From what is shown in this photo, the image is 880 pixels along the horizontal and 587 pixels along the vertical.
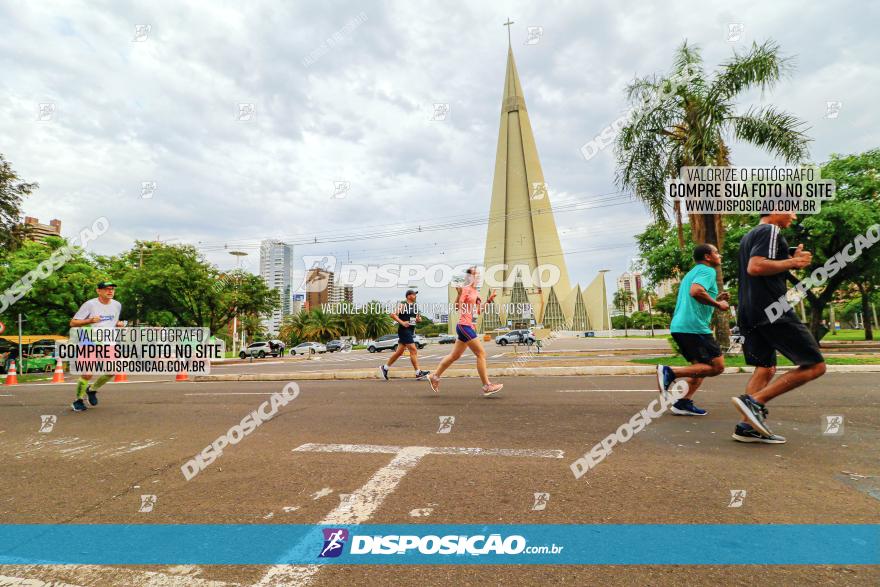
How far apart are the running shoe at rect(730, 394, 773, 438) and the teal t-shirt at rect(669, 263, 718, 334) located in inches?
47.3

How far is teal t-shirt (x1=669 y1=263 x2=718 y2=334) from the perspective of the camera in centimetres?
483

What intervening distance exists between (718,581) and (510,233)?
9270cm

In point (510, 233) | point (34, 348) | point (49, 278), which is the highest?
point (510, 233)

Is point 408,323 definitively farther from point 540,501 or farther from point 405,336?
point 540,501

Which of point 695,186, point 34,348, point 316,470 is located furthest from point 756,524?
point 34,348

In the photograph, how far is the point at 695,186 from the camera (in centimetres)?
1225

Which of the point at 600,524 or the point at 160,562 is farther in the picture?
the point at 600,524

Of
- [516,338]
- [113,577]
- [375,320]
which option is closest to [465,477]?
[113,577]

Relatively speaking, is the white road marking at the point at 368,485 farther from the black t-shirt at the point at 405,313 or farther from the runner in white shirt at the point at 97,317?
the black t-shirt at the point at 405,313

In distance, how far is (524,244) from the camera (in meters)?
91.4

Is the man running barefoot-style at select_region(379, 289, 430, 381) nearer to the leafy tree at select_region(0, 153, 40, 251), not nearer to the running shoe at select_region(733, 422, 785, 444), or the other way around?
the running shoe at select_region(733, 422, 785, 444)

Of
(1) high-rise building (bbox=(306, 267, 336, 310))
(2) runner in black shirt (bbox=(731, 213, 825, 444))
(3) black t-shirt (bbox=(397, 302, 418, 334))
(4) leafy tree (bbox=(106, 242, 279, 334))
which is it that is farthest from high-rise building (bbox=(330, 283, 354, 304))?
(2) runner in black shirt (bbox=(731, 213, 825, 444))

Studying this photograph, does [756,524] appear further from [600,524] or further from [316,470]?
[316,470]

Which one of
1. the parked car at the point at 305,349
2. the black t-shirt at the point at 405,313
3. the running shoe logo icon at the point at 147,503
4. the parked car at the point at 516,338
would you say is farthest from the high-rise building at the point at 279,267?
the running shoe logo icon at the point at 147,503
